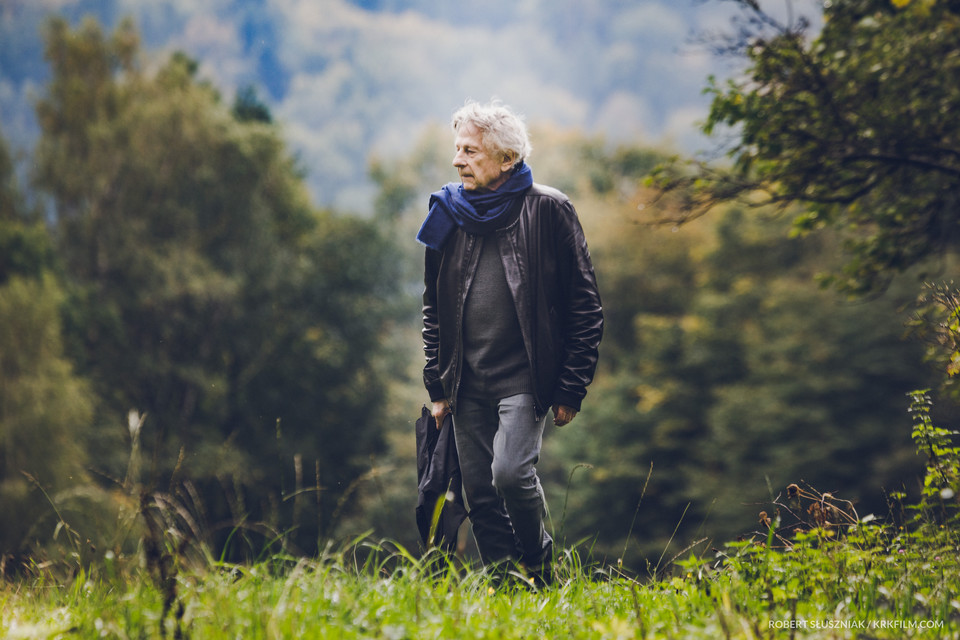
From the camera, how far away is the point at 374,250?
26.9 meters

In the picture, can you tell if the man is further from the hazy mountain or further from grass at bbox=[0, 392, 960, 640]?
the hazy mountain

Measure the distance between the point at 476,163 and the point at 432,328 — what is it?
818 mm

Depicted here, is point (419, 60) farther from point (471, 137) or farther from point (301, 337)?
point (471, 137)

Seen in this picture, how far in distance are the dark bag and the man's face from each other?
111cm

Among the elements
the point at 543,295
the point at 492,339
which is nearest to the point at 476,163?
the point at 543,295

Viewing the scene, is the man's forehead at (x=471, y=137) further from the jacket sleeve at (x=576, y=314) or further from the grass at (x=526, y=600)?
the grass at (x=526, y=600)

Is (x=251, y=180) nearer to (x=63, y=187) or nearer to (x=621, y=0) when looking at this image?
(x=63, y=187)

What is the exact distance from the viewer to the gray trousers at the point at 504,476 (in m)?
3.33

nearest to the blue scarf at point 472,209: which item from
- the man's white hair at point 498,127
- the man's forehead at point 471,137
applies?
the man's white hair at point 498,127

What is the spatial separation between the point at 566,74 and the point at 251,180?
3819 inches

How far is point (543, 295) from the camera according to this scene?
350 cm

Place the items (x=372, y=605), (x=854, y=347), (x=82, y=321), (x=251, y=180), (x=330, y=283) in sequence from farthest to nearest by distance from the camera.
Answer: (x=330, y=283)
(x=251, y=180)
(x=82, y=321)
(x=854, y=347)
(x=372, y=605)

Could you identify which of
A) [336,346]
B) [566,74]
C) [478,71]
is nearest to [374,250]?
[336,346]

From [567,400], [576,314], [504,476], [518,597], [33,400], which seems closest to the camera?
[518,597]
